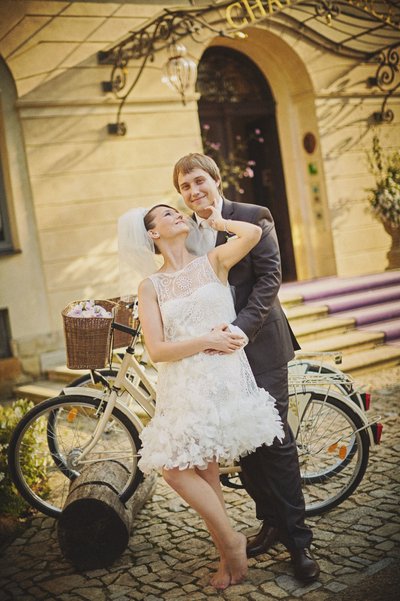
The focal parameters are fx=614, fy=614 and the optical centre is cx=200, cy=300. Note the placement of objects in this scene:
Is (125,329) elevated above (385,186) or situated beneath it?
situated beneath

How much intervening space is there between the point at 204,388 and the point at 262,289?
0.53 metres

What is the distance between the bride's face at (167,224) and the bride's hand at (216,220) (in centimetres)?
14

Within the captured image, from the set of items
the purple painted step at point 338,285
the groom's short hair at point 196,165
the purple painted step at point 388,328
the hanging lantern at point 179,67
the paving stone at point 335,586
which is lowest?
the paving stone at point 335,586

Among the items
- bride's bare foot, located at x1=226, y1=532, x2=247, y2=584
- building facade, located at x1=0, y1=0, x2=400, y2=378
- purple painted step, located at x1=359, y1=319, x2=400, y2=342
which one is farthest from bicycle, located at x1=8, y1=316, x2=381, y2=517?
building facade, located at x1=0, y1=0, x2=400, y2=378

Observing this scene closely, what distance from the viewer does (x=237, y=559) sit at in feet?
9.01

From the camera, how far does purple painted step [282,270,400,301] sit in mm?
7891

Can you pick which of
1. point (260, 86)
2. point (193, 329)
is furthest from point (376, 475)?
point (260, 86)

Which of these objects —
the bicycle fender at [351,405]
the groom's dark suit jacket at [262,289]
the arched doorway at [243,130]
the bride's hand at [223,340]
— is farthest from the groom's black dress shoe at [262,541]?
the arched doorway at [243,130]

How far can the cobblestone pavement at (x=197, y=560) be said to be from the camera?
2703 millimetres

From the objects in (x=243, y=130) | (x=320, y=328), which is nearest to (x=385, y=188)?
(x=243, y=130)

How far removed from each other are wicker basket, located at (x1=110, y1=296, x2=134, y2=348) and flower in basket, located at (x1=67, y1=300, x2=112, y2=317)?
0.12 m

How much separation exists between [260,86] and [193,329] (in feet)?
25.3

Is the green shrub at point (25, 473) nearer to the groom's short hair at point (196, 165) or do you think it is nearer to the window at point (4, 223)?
the groom's short hair at point (196, 165)

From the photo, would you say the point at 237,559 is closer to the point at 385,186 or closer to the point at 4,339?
the point at 4,339
